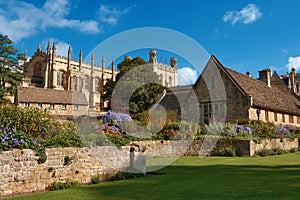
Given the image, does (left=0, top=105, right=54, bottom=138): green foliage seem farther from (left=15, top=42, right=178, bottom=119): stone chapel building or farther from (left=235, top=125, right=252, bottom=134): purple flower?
(left=15, top=42, right=178, bottom=119): stone chapel building

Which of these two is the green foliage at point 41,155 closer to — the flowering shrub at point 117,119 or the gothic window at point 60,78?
the flowering shrub at point 117,119

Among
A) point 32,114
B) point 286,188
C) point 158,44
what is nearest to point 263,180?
point 286,188

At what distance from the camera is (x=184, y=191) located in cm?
744

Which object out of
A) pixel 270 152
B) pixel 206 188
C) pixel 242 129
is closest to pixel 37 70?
pixel 242 129

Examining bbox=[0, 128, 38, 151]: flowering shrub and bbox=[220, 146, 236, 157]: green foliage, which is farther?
bbox=[220, 146, 236, 157]: green foliage

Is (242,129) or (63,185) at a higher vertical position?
(242,129)

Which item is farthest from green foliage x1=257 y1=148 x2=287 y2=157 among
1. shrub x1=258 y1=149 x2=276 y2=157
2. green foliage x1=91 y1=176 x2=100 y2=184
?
green foliage x1=91 y1=176 x2=100 y2=184

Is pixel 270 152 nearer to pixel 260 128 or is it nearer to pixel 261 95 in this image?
pixel 260 128

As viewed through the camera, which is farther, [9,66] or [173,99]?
[9,66]

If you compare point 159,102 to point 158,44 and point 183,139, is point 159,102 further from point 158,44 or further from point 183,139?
point 158,44

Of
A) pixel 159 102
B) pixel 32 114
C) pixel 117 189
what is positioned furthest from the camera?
Result: pixel 159 102

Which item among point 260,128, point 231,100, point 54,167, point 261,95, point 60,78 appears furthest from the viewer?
point 60,78

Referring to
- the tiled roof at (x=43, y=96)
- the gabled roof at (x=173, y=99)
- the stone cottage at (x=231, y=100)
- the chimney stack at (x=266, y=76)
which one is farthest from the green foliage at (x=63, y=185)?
the tiled roof at (x=43, y=96)

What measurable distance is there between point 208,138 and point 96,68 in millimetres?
65505
